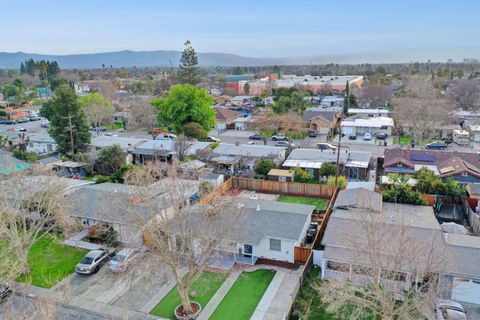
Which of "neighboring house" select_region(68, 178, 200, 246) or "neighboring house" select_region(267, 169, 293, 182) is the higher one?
"neighboring house" select_region(68, 178, 200, 246)

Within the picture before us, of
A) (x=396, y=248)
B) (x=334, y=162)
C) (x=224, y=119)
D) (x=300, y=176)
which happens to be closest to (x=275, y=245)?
(x=396, y=248)

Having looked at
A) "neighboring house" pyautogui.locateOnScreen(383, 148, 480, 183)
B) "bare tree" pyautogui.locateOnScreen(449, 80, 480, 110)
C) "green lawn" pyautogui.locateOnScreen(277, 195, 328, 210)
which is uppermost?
"bare tree" pyautogui.locateOnScreen(449, 80, 480, 110)

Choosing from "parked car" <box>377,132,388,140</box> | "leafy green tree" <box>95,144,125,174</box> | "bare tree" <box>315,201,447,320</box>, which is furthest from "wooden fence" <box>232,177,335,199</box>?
"parked car" <box>377,132,388,140</box>

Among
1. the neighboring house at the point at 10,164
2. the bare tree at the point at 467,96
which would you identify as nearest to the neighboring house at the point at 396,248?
the neighboring house at the point at 10,164

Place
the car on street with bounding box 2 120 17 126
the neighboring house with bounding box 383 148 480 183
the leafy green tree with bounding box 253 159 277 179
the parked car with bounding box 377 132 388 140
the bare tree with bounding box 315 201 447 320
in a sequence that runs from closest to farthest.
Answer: the bare tree with bounding box 315 201 447 320
the neighboring house with bounding box 383 148 480 183
the leafy green tree with bounding box 253 159 277 179
the parked car with bounding box 377 132 388 140
the car on street with bounding box 2 120 17 126

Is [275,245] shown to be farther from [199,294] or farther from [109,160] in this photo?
[109,160]

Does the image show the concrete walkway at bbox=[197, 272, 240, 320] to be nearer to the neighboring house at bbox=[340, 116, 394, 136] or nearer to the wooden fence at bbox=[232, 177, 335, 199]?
the wooden fence at bbox=[232, 177, 335, 199]

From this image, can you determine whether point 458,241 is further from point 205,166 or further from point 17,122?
point 17,122
